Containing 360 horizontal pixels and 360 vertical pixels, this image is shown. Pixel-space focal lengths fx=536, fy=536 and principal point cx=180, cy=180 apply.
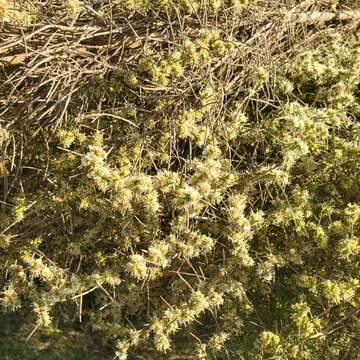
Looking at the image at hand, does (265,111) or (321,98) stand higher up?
(321,98)

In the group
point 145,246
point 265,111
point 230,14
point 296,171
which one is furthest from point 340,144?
point 145,246

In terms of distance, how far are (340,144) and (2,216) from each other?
1.38m

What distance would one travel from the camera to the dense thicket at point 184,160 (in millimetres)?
1975

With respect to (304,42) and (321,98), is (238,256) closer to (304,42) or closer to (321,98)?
(321,98)

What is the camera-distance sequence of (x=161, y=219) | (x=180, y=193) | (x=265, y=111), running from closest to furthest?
(x=180, y=193) < (x=161, y=219) < (x=265, y=111)

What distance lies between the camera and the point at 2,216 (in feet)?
7.07

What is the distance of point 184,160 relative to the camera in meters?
2.06

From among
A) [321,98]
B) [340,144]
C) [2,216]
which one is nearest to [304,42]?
[321,98]

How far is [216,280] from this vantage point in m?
2.15

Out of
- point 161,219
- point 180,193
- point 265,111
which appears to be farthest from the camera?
point 265,111

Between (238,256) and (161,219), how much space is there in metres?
0.36

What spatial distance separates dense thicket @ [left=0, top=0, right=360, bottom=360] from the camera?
1975 millimetres

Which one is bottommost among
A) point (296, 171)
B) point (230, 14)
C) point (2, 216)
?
point (2, 216)

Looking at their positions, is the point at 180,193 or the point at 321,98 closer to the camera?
→ the point at 180,193
